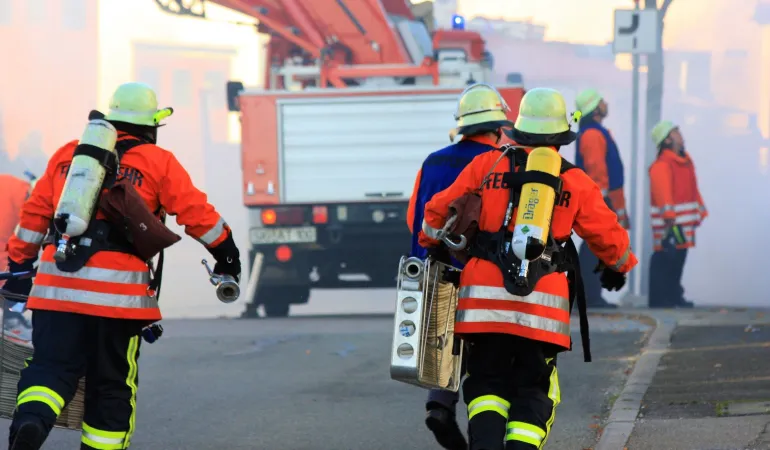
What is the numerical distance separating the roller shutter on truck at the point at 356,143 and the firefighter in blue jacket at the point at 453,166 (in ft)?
22.7

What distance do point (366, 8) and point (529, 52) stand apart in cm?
1917

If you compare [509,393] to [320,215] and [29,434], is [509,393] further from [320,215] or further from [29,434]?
[320,215]

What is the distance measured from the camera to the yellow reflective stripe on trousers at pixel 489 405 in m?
4.66

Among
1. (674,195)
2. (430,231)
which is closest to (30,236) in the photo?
(430,231)

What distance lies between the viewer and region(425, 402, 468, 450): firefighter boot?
563cm

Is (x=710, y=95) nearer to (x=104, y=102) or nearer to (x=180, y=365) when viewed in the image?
(x=104, y=102)

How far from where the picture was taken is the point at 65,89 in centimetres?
3147

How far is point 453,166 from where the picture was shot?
567 centimetres

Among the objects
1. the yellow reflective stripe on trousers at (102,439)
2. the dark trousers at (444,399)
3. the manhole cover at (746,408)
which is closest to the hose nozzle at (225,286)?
the yellow reflective stripe on trousers at (102,439)

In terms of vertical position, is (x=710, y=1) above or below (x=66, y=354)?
above

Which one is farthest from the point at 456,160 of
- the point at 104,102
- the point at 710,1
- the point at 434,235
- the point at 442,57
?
the point at 104,102

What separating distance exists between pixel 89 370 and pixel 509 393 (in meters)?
1.47

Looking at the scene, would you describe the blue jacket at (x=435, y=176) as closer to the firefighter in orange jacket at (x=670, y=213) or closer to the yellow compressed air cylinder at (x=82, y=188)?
the yellow compressed air cylinder at (x=82, y=188)

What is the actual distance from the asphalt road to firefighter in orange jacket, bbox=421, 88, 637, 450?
1512 millimetres
